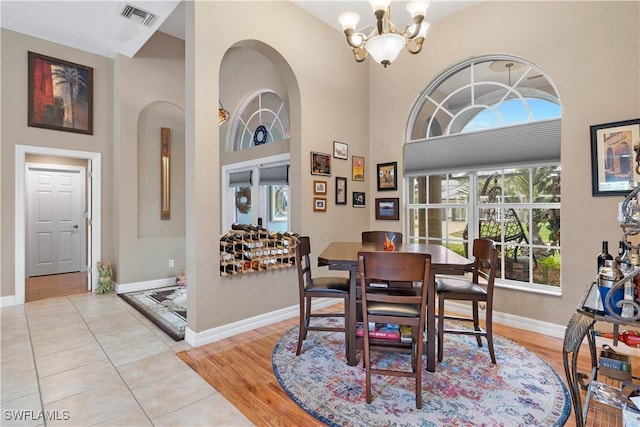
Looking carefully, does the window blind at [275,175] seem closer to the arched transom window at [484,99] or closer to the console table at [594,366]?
the arched transom window at [484,99]

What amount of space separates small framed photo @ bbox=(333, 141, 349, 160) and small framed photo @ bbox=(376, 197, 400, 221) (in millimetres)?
818

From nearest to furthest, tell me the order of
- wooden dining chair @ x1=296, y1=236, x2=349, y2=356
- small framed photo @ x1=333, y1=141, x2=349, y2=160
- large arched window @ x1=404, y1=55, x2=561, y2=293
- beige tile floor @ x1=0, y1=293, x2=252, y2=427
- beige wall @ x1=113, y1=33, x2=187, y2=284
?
beige tile floor @ x1=0, y1=293, x2=252, y2=427, wooden dining chair @ x1=296, y1=236, x2=349, y2=356, large arched window @ x1=404, y1=55, x2=561, y2=293, small framed photo @ x1=333, y1=141, x2=349, y2=160, beige wall @ x1=113, y1=33, x2=187, y2=284

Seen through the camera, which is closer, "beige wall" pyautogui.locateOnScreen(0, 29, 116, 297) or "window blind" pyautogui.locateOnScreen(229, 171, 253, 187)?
"beige wall" pyautogui.locateOnScreen(0, 29, 116, 297)

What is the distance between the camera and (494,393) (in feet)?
6.49

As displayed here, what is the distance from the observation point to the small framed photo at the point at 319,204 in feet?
11.8

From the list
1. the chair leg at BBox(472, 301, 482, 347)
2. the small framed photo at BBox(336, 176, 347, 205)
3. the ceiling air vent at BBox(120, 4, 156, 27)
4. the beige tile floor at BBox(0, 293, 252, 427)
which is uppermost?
the ceiling air vent at BBox(120, 4, 156, 27)

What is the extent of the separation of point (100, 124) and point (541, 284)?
6066 mm

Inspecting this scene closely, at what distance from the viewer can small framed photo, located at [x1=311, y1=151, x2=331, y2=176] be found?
11.6 ft

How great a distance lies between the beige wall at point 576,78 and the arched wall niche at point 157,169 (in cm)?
436

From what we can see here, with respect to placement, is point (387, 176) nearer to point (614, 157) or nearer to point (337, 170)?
point (337, 170)

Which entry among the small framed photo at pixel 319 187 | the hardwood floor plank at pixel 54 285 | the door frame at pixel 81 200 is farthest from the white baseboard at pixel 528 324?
the door frame at pixel 81 200

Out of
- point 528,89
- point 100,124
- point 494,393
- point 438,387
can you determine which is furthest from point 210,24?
point 494,393

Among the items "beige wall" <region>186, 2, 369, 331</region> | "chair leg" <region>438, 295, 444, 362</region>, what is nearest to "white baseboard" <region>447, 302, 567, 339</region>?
"chair leg" <region>438, 295, 444, 362</region>

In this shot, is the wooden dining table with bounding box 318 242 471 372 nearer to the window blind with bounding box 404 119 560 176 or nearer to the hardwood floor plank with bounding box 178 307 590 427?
the hardwood floor plank with bounding box 178 307 590 427
